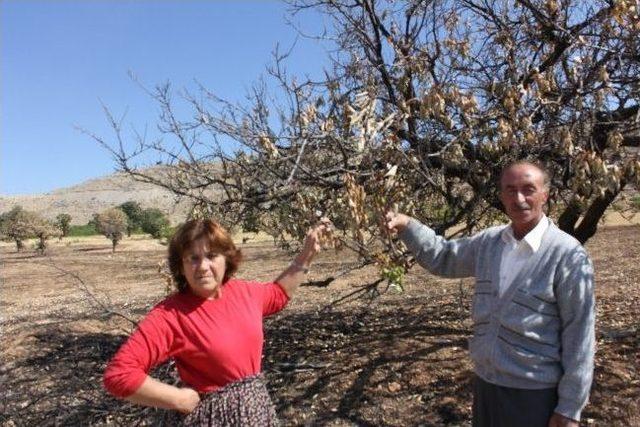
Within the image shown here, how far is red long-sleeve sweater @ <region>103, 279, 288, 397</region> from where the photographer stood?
2217 millimetres

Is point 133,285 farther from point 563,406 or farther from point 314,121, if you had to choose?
point 563,406

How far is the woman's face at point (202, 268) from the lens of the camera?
240 centimetres

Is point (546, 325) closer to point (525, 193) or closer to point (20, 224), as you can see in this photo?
point (525, 193)

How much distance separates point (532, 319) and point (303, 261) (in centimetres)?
95

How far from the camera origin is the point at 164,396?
2219 mm

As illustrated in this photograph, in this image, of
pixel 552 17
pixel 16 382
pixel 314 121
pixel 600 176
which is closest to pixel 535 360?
pixel 600 176

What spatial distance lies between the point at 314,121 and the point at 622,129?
219cm

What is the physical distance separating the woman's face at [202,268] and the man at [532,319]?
1053 mm

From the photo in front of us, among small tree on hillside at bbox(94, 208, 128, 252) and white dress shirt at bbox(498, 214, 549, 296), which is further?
small tree on hillside at bbox(94, 208, 128, 252)

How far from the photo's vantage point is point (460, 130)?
14.5ft

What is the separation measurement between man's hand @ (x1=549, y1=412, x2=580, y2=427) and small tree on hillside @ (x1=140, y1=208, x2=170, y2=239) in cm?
3361

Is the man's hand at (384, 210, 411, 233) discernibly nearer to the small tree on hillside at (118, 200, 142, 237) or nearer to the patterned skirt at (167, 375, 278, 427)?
the patterned skirt at (167, 375, 278, 427)

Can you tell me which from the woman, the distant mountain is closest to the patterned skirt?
the woman

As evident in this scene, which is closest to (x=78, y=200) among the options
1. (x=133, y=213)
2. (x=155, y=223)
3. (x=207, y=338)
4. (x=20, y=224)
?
(x=133, y=213)
